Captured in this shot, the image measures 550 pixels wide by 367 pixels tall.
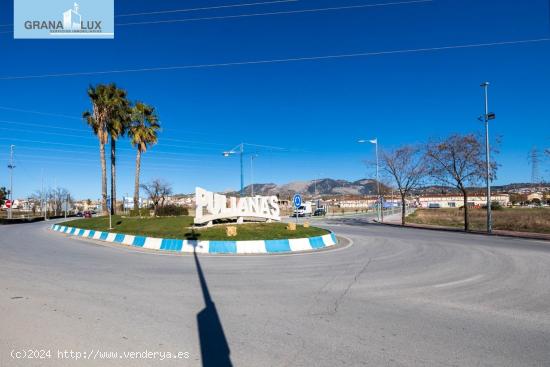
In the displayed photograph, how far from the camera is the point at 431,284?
A: 30.4ft

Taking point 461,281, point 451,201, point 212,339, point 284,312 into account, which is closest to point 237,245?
point 461,281

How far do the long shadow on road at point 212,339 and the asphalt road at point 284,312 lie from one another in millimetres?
17

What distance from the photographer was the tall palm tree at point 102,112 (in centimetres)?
4109

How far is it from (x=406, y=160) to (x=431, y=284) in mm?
30957

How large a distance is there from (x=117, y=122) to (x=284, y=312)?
39.7 meters

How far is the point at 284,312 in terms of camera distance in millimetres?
6898

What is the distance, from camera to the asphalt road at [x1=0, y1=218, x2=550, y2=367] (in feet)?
16.3

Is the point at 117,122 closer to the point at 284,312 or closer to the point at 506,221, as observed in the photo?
the point at 284,312

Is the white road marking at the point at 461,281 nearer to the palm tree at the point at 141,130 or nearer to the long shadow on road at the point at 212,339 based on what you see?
the long shadow on road at the point at 212,339

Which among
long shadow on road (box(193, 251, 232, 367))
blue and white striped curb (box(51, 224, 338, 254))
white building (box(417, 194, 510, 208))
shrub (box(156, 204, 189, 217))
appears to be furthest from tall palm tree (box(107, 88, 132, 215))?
white building (box(417, 194, 510, 208))

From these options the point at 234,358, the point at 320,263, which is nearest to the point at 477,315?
the point at 234,358

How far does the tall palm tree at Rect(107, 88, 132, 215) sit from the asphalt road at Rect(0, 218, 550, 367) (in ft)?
103

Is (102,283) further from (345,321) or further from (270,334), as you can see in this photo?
(345,321)

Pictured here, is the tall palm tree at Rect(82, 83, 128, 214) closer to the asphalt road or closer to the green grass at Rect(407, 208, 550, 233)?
the asphalt road
